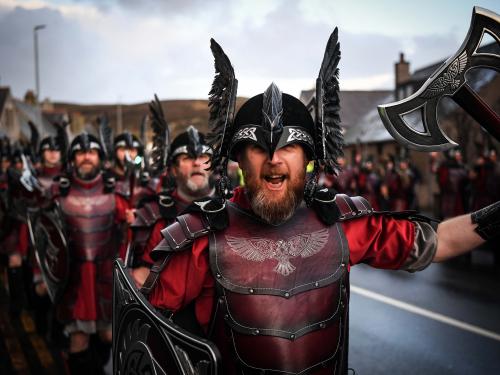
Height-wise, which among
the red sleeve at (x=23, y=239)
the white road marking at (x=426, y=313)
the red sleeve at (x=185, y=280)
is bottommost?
the white road marking at (x=426, y=313)

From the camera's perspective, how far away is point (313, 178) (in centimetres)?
244

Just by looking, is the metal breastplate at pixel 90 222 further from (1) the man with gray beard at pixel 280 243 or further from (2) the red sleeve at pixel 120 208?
(1) the man with gray beard at pixel 280 243

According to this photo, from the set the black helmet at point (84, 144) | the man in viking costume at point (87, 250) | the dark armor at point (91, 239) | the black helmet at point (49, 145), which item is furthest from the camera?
the black helmet at point (49, 145)

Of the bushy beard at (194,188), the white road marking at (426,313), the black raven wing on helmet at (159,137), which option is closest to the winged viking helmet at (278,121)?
the bushy beard at (194,188)

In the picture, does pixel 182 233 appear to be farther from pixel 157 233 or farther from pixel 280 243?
pixel 157 233

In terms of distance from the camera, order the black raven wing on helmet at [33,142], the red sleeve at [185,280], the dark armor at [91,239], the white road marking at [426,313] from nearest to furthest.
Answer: the red sleeve at [185,280] → the dark armor at [91,239] → the white road marking at [426,313] → the black raven wing on helmet at [33,142]

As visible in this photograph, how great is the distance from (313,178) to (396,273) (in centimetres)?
709

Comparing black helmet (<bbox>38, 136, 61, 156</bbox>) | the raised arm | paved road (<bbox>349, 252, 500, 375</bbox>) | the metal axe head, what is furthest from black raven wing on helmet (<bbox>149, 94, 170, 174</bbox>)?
Result: black helmet (<bbox>38, 136, 61, 156</bbox>)

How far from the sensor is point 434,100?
6.78ft

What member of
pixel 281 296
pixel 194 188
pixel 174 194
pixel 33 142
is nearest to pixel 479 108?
pixel 281 296

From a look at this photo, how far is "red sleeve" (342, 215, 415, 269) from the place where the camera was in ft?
7.99

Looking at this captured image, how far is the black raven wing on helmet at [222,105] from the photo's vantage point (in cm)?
240

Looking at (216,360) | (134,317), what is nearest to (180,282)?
(134,317)

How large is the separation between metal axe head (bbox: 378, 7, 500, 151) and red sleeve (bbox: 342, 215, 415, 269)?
51 cm
